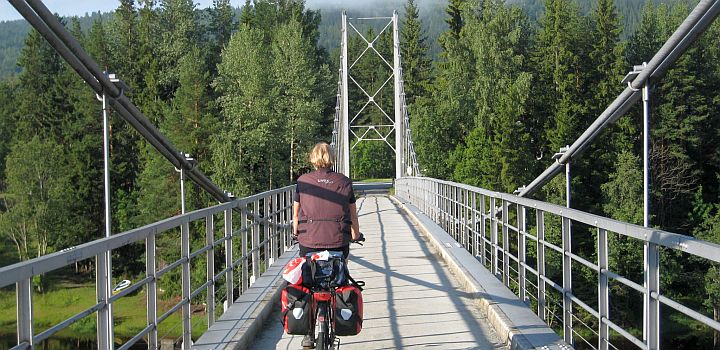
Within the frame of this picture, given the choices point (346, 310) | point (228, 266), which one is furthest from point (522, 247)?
point (346, 310)

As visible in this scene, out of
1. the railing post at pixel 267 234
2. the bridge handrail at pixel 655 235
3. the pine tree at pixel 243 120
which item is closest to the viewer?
the bridge handrail at pixel 655 235

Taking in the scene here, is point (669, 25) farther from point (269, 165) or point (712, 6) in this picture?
point (712, 6)

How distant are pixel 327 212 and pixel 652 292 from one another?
6.55 ft

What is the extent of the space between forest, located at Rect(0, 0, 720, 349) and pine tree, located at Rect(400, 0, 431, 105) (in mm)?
6574

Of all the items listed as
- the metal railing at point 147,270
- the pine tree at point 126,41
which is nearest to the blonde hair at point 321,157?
the metal railing at point 147,270

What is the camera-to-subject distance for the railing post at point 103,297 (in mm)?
3848

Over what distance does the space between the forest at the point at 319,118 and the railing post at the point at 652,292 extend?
108ft

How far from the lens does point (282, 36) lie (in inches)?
2115

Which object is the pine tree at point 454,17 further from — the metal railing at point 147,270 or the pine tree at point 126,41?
the metal railing at point 147,270

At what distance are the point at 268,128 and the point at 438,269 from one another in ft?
118

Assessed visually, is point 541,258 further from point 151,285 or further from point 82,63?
point 82,63

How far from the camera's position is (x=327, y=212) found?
5.18 meters

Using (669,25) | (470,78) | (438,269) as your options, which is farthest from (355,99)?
(438,269)

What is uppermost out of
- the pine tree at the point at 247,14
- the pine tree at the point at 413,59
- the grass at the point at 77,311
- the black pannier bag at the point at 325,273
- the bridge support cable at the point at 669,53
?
the pine tree at the point at 247,14
